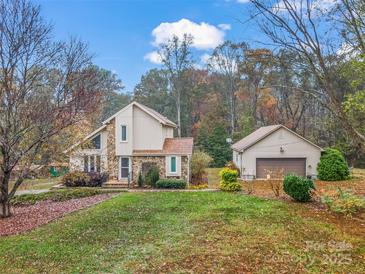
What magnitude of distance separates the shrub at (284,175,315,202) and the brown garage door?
36.4 ft

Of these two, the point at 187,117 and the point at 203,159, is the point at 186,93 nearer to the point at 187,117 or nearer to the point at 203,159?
the point at 187,117

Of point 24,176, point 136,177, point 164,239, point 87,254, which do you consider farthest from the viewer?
point 136,177

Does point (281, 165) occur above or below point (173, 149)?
below

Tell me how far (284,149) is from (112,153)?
1311cm

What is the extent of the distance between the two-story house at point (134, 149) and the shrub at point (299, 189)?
32.7 ft

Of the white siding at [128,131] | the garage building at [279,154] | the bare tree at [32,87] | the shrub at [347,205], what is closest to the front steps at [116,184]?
the white siding at [128,131]

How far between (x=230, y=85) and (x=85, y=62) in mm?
28863

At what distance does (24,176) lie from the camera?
1239 centimetres

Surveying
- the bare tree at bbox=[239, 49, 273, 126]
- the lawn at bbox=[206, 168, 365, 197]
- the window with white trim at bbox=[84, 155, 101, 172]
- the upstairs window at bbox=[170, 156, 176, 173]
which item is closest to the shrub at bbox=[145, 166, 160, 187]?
the upstairs window at bbox=[170, 156, 176, 173]

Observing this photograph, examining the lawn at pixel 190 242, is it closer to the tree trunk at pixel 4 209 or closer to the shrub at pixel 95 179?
the tree trunk at pixel 4 209

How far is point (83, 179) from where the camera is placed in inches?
880

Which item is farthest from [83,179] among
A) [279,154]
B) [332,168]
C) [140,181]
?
[332,168]

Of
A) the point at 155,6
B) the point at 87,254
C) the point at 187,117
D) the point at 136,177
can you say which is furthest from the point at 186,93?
the point at 87,254

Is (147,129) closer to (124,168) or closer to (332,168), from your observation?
(124,168)
